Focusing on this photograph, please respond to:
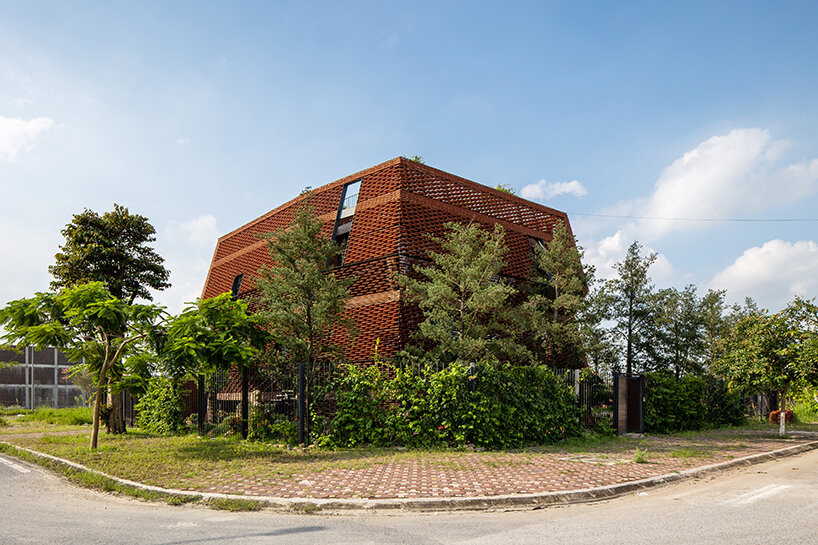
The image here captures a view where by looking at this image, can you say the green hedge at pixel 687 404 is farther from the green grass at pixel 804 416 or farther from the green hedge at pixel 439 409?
the green hedge at pixel 439 409

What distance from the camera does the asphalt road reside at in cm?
602

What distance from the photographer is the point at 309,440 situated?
14.0 metres

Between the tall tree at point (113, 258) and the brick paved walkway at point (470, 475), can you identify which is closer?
the brick paved walkway at point (470, 475)

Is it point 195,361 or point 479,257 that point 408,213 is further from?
point 195,361

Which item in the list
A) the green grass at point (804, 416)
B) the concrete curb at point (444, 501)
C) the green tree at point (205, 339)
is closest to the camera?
the concrete curb at point (444, 501)

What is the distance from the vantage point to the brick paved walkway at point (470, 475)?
8383mm

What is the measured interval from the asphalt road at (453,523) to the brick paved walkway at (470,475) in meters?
0.83

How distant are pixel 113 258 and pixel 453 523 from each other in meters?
18.0

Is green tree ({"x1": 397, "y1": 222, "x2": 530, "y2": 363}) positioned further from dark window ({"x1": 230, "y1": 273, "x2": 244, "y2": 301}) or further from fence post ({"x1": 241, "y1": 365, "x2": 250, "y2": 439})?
dark window ({"x1": 230, "y1": 273, "x2": 244, "y2": 301})

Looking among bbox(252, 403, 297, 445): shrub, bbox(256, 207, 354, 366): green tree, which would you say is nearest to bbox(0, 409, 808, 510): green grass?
bbox(252, 403, 297, 445): shrub

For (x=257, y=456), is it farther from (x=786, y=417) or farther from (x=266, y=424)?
(x=786, y=417)

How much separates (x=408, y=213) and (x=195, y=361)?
9.37 m

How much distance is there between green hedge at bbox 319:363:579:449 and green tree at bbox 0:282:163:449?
4997 millimetres

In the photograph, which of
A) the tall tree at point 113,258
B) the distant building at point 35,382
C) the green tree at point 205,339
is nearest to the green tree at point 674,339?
the green tree at point 205,339
